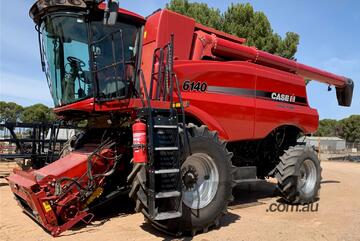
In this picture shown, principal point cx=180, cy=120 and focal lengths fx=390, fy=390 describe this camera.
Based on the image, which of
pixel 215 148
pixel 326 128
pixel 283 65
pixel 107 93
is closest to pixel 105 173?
pixel 107 93

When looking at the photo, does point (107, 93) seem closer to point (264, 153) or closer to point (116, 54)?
point (116, 54)

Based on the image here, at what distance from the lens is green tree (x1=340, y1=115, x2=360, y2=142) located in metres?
74.8

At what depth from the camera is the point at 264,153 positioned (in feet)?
29.1

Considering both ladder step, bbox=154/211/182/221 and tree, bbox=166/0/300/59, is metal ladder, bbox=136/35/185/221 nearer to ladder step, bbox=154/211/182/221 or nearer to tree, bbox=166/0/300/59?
ladder step, bbox=154/211/182/221

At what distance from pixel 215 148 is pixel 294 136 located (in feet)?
13.2

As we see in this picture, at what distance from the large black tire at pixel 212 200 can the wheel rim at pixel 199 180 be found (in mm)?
60

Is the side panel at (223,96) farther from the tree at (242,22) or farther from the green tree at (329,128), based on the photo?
the green tree at (329,128)

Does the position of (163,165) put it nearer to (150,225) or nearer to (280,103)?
(150,225)

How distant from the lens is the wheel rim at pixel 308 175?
851cm

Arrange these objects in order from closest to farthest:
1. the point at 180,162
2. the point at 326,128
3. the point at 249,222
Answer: the point at 180,162
the point at 249,222
the point at 326,128

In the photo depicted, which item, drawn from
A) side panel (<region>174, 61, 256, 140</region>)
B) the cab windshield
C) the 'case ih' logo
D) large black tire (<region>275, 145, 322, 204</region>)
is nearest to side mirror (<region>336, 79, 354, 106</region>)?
the 'case ih' logo
